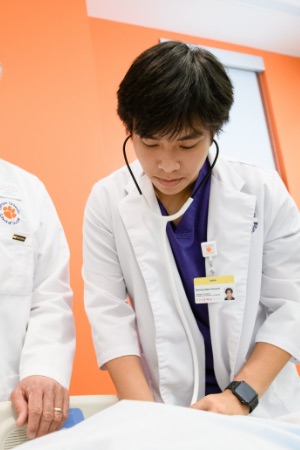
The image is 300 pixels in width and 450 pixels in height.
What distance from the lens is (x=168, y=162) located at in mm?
1026

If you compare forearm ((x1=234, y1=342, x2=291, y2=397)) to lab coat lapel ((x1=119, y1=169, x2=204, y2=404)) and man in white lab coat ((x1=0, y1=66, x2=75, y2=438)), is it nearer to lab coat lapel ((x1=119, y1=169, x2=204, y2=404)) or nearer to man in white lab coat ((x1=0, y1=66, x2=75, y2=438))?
lab coat lapel ((x1=119, y1=169, x2=204, y2=404))

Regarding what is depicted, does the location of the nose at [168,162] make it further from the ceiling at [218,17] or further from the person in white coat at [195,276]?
the ceiling at [218,17]

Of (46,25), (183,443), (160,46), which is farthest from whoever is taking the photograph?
(46,25)

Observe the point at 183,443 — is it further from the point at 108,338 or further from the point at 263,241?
the point at 263,241

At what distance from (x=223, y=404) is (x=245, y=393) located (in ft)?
0.29

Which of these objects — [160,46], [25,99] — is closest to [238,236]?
[160,46]

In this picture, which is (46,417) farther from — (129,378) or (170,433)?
(170,433)

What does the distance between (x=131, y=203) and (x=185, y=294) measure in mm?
269

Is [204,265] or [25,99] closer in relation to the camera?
[204,265]

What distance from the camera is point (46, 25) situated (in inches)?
91.8

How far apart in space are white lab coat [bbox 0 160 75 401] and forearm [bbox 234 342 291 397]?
0.44m

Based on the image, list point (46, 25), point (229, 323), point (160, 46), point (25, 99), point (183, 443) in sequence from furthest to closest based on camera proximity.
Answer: point (46, 25)
point (25, 99)
point (229, 323)
point (160, 46)
point (183, 443)

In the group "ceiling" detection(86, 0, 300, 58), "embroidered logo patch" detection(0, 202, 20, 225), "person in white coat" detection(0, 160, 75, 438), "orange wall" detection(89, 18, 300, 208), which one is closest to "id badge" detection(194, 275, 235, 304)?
"person in white coat" detection(0, 160, 75, 438)

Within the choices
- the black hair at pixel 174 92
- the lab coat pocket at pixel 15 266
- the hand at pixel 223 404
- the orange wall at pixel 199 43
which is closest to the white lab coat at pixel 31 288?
the lab coat pocket at pixel 15 266
